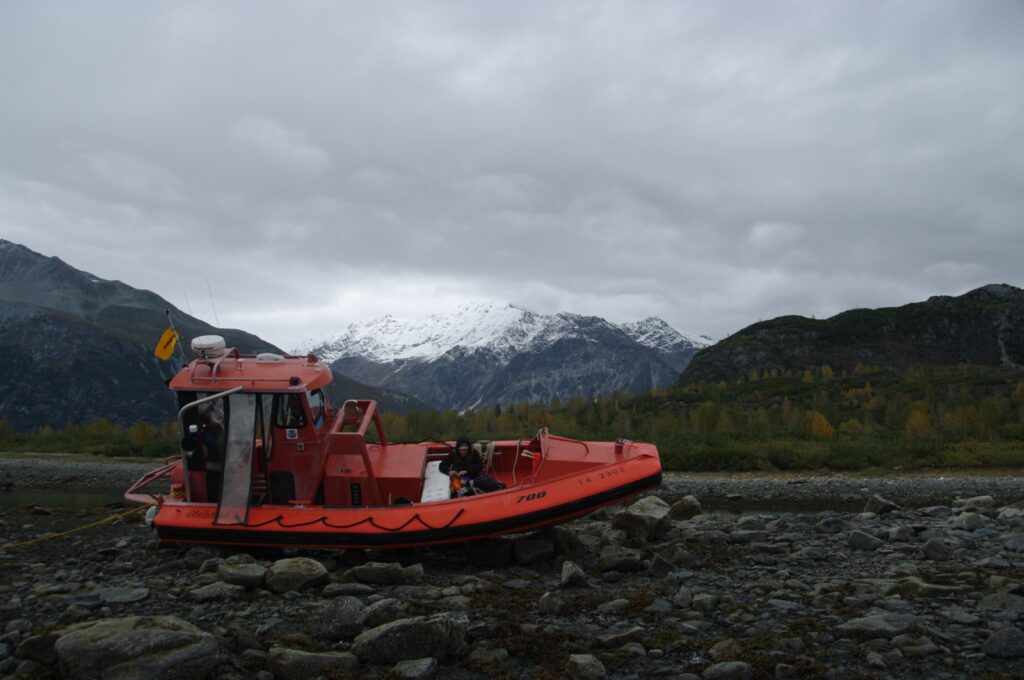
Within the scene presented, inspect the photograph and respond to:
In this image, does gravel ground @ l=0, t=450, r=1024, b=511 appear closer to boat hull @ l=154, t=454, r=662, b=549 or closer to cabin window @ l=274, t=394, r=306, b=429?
boat hull @ l=154, t=454, r=662, b=549

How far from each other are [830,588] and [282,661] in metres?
6.24

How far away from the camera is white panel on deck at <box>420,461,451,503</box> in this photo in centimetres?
1092

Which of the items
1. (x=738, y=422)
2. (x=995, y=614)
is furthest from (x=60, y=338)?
(x=995, y=614)

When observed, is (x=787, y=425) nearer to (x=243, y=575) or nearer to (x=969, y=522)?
(x=969, y=522)

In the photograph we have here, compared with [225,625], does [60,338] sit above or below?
above

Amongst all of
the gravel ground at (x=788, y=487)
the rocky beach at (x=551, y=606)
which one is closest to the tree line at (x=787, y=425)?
the gravel ground at (x=788, y=487)

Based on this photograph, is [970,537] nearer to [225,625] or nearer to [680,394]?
[225,625]

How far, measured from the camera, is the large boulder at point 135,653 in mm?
5219

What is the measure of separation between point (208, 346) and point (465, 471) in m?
4.62

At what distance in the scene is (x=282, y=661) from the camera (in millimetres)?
5652

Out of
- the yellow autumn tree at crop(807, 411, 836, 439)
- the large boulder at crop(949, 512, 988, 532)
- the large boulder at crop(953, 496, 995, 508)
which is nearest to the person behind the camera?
the large boulder at crop(949, 512, 988, 532)

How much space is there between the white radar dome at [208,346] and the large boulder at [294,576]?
4097 millimetres

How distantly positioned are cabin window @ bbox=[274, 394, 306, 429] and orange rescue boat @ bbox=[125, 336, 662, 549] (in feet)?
0.05

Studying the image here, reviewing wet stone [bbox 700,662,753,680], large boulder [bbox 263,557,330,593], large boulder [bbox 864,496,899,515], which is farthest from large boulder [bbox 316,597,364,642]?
large boulder [bbox 864,496,899,515]
